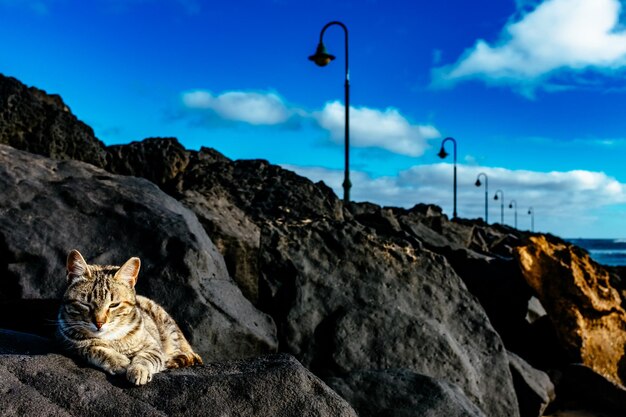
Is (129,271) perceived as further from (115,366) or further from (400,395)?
(400,395)

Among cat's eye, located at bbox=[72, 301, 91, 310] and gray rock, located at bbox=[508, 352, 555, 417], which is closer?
cat's eye, located at bbox=[72, 301, 91, 310]

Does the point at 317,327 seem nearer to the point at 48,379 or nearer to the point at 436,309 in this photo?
the point at 436,309

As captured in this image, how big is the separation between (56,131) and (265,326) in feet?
17.4

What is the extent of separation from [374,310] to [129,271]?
3.64 meters

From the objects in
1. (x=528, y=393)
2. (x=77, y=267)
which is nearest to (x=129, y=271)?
(x=77, y=267)

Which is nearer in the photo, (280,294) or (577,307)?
(280,294)

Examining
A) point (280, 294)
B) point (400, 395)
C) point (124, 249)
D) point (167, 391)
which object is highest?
point (124, 249)

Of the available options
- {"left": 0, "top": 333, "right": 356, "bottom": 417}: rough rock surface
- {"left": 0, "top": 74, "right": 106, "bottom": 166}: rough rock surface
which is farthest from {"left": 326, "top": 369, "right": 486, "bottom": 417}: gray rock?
{"left": 0, "top": 74, "right": 106, "bottom": 166}: rough rock surface

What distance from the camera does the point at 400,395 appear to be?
18.4ft

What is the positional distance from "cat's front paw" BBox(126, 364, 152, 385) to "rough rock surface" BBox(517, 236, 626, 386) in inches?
300

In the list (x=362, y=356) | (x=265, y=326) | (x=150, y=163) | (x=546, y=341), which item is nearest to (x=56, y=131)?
(x=150, y=163)

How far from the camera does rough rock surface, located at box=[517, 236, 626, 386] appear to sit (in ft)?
32.2

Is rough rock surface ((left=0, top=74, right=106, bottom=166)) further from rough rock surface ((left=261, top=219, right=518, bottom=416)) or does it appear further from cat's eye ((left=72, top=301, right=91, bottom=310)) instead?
cat's eye ((left=72, top=301, right=91, bottom=310))

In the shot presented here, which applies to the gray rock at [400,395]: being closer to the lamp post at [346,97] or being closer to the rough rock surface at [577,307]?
the rough rock surface at [577,307]
